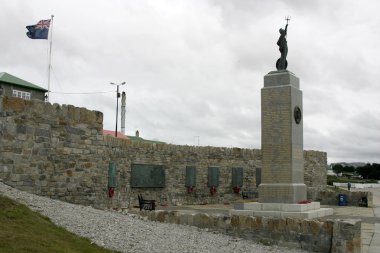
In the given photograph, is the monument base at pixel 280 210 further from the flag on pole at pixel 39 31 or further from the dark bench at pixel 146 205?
the flag on pole at pixel 39 31

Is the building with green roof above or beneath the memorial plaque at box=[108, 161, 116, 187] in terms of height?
above

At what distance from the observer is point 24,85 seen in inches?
1791

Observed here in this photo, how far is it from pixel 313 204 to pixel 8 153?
28.5ft

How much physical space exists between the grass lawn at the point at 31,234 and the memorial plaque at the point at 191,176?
40.6 ft

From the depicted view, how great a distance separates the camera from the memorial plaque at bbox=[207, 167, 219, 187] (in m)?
21.2

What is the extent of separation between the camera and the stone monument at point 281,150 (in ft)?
41.7

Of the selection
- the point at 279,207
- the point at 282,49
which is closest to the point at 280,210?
the point at 279,207

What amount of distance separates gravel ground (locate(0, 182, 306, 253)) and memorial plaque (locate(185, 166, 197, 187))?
380 inches

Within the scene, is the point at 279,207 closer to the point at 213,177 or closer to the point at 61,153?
the point at 61,153

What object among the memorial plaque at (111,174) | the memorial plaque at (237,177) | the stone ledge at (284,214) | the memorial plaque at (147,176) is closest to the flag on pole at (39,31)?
the memorial plaque at (147,176)

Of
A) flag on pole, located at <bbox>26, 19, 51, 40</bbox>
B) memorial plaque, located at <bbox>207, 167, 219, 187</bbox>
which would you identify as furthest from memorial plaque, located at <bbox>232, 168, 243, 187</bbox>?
flag on pole, located at <bbox>26, 19, 51, 40</bbox>

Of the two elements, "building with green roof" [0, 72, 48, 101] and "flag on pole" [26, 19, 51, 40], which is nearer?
"flag on pole" [26, 19, 51, 40]

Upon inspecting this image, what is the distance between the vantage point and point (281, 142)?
13148 mm

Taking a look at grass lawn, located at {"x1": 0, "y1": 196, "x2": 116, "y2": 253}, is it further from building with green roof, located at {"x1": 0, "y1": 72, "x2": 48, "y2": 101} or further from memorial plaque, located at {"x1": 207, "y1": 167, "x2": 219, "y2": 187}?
building with green roof, located at {"x1": 0, "y1": 72, "x2": 48, "y2": 101}
